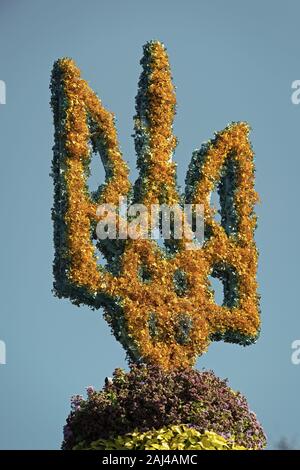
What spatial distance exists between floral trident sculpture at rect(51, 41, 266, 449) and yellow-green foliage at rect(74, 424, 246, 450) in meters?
1.63

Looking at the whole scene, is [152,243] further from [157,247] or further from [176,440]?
[176,440]

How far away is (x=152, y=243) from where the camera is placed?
672 inches

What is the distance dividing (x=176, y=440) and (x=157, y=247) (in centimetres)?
446

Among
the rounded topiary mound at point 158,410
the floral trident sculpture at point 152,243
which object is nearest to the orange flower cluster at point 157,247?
the floral trident sculpture at point 152,243

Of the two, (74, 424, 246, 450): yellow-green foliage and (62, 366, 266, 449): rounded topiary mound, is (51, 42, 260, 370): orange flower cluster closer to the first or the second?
(62, 366, 266, 449): rounded topiary mound

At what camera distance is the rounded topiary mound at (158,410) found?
48.2 feet

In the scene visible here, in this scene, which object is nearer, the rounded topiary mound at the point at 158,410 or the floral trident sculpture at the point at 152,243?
the rounded topiary mound at the point at 158,410

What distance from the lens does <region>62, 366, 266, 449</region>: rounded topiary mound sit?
1470 centimetres

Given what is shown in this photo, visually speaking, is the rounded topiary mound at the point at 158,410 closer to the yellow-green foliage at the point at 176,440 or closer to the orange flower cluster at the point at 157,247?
the yellow-green foliage at the point at 176,440

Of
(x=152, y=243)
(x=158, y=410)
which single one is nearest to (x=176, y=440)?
(x=158, y=410)

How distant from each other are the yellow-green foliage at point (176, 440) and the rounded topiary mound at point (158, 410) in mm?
453

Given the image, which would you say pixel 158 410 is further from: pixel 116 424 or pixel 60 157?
pixel 60 157

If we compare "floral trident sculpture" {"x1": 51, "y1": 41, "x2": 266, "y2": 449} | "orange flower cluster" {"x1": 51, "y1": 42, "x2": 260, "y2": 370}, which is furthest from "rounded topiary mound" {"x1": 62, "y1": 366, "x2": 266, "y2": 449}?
"orange flower cluster" {"x1": 51, "y1": 42, "x2": 260, "y2": 370}

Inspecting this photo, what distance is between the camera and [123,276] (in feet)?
55.2
